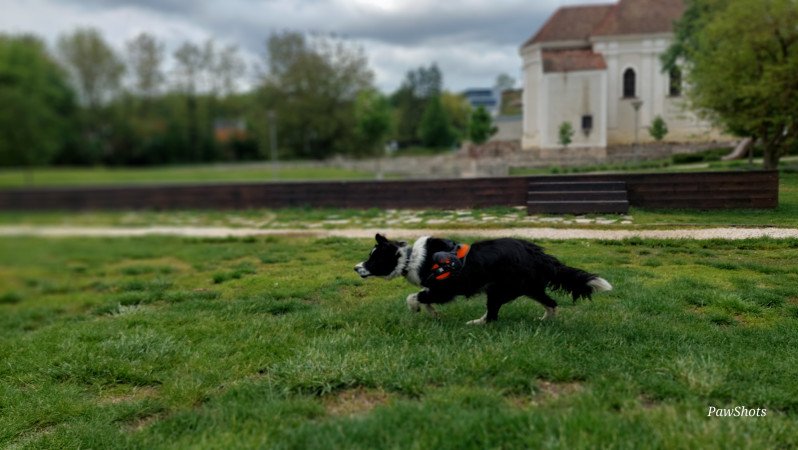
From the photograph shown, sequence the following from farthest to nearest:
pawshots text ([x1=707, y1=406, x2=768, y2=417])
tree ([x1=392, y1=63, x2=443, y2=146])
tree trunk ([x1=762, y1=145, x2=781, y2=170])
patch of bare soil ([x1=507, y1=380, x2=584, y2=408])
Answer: tree ([x1=392, y1=63, x2=443, y2=146]), tree trunk ([x1=762, y1=145, x2=781, y2=170]), patch of bare soil ([x1=507, y1=380, x2=584, y2=408]), pawshots text ([x1=707, y1=406, x2=768, y2=417])

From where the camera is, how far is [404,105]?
78.6 meters

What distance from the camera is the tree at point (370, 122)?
49.2m

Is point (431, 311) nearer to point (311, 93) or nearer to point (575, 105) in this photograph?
point (575, 105)

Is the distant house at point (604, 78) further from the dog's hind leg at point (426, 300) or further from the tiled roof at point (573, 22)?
the dog's hind leg at point (426, 300)

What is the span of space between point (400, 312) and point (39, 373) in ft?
11.0

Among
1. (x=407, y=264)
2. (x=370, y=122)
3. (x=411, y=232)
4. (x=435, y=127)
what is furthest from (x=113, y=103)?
(x=435, y=127)

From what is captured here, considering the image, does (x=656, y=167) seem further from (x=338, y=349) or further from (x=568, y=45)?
(x=338, y=349)

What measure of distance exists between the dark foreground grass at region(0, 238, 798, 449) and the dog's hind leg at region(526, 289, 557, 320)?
0.14 m

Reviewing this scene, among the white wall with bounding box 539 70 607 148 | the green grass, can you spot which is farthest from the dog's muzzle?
the green grass

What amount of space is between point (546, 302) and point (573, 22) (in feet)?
19.9

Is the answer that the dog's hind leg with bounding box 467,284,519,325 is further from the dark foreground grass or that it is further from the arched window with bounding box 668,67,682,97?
the arched window with bounding box 668,67,682,97

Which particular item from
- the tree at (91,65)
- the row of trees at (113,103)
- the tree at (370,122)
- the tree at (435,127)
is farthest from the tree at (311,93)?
the tree at (91,65)

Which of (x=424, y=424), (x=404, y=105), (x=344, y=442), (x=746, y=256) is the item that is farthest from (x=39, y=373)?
(x=404, y=105)

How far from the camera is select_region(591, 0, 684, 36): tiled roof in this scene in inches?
329
